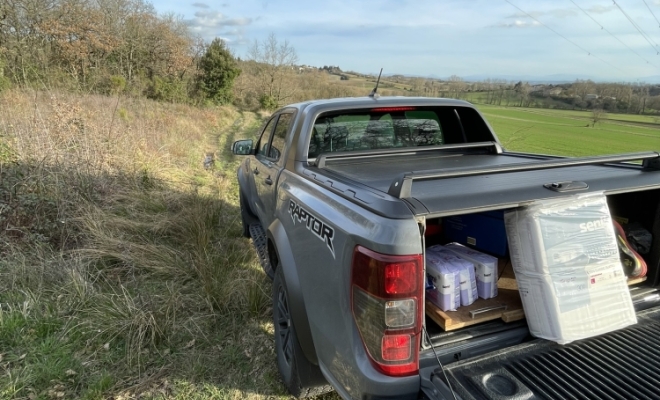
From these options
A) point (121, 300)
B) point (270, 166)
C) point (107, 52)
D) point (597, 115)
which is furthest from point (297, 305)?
point (597, 115)

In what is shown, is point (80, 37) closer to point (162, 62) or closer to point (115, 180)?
point (162, 62)

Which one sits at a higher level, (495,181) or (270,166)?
(495,181)

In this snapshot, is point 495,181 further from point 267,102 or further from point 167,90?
point 267,102

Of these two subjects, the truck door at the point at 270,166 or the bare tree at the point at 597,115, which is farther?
the bare tree at the point at 597,115

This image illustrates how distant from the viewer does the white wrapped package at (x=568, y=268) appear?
6.39 ft

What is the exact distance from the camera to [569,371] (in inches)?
71.9

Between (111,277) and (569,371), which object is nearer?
(569,371)

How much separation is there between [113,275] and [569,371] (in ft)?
14.1

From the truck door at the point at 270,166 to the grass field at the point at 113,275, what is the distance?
766 mm

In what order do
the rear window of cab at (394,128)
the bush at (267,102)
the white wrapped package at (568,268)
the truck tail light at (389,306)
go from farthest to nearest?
the bush at (267,102) < the rear window of cab at (394,128) < the white wrapped package at (568,268) < the truck tail light at (389,306)

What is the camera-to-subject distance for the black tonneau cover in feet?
6.00

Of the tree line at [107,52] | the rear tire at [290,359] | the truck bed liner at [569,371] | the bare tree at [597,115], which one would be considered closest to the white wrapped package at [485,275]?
the truck bed liner at [569,371]

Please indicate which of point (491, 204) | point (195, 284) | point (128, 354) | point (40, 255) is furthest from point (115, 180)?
point (491, 204)

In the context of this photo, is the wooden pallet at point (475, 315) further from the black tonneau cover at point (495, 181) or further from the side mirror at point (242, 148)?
the side mirror at point (242, 148)
